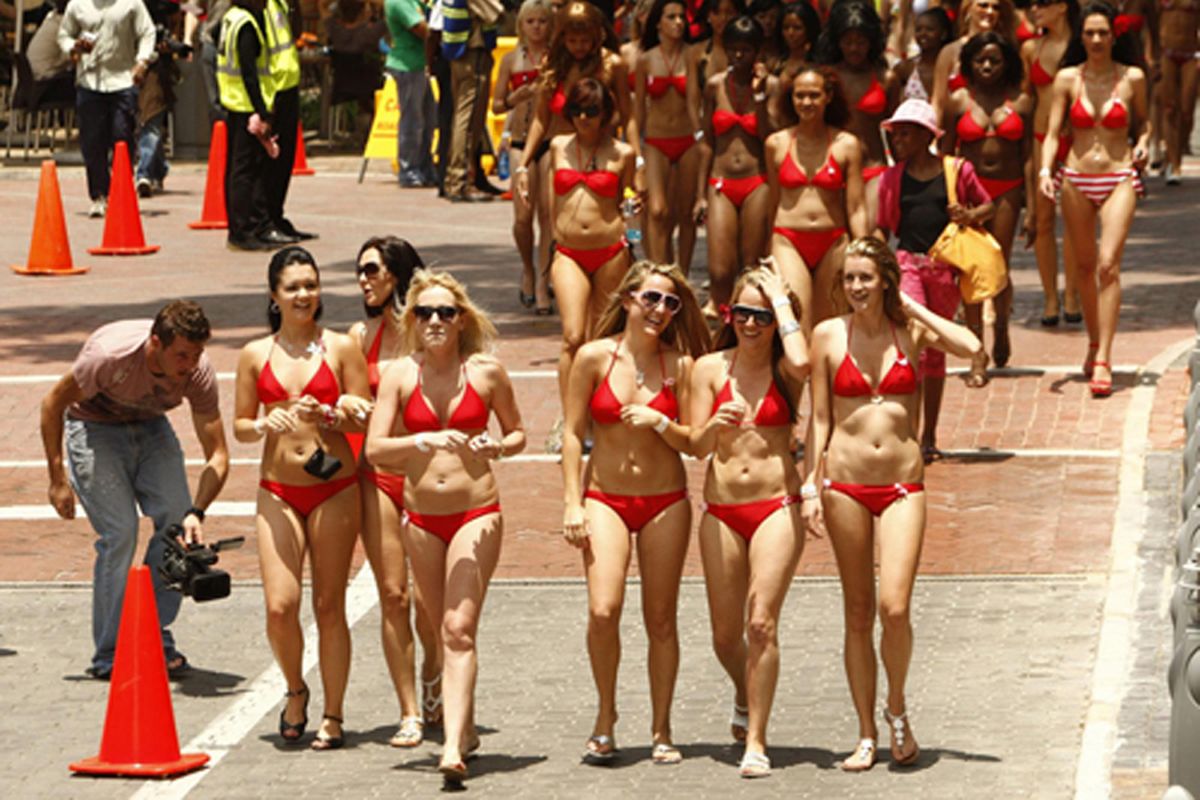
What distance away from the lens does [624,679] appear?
11008 mm

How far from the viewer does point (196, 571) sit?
10.4m

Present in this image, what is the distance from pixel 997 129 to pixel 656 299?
21.7 ft

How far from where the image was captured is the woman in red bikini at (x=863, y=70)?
15.9 m

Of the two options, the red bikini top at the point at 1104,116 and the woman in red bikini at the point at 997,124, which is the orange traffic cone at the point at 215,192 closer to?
the woman in red bikini at the point at 997,124

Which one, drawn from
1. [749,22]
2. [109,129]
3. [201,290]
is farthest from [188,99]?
[749,22]

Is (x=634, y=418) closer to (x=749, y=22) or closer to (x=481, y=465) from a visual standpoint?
(x=481, y=465)

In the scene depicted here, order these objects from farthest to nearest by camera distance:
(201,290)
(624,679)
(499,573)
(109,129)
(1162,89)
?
1. (1162,89)
2. (109,129)
3. (201,290)
4. (499,573)
5. (624,679)

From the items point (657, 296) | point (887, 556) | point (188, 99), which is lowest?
point (188, 99)

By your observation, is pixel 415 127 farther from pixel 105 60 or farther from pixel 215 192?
pixel 105 60

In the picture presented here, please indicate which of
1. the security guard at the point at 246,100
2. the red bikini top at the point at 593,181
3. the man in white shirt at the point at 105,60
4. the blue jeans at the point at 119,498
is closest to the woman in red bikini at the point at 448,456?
the blue jeans at the point at 119,498

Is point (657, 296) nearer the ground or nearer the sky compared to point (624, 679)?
nearer the sky

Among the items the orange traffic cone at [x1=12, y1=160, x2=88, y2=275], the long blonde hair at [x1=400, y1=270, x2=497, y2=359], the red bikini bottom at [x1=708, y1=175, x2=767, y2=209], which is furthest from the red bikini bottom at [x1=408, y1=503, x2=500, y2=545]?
the orange traffic cone at [x1=12, y1=160, x2=88, y2=275]

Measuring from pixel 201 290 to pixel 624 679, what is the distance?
10.6 metres

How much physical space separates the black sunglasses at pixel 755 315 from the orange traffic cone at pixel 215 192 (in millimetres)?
15499
